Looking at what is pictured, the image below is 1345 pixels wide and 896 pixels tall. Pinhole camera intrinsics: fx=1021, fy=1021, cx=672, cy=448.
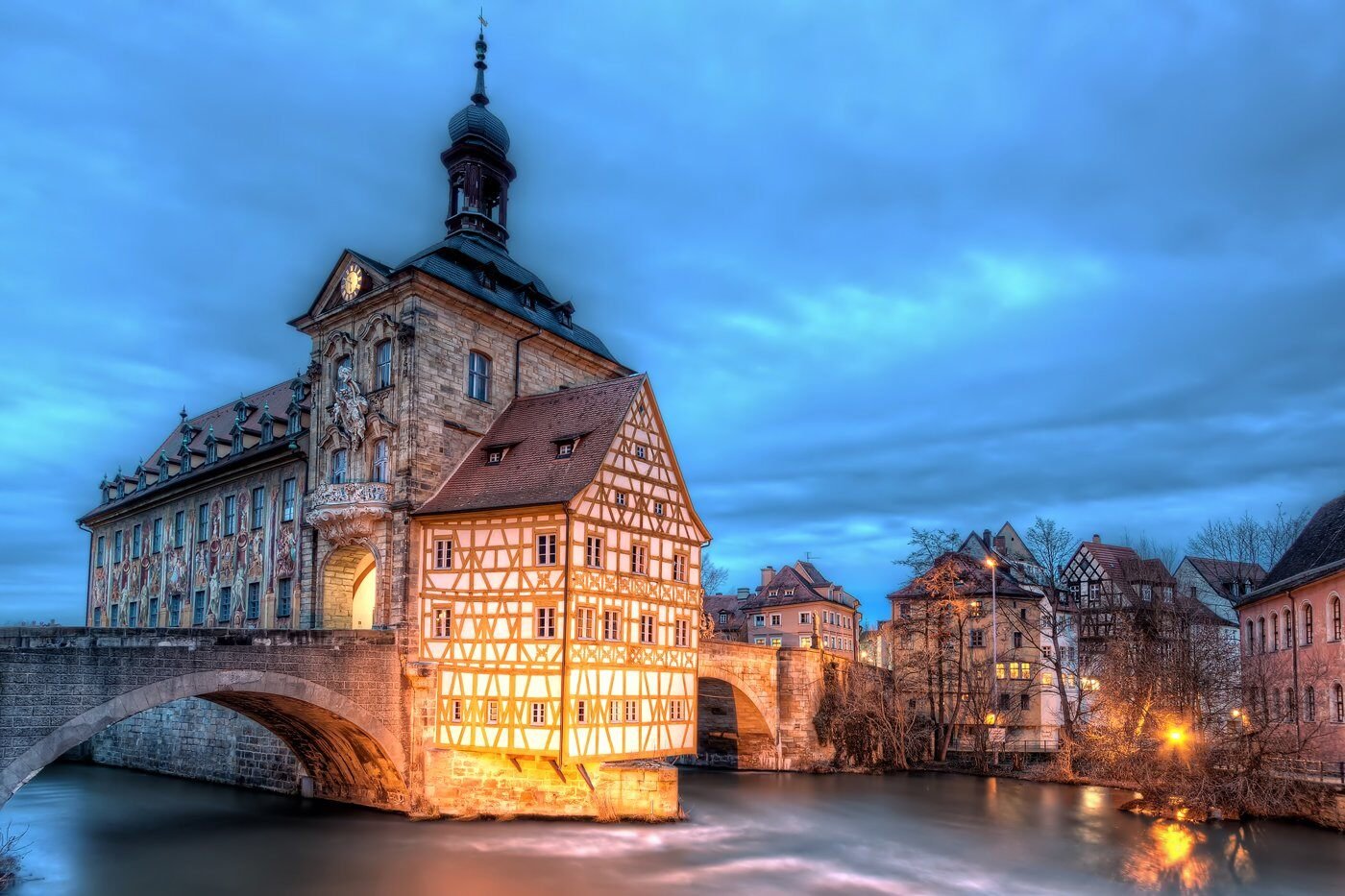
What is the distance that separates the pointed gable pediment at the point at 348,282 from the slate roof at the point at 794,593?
4450 cm

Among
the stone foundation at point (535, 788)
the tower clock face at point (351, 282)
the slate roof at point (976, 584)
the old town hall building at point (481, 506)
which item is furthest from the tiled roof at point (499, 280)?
the slate roof at point (976, 584)

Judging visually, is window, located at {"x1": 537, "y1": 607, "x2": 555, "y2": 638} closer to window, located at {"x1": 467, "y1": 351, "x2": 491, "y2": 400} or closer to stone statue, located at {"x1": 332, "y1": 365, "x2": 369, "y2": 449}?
window, located at {"x1": 467, "y1": 351, "x2": 491, "y2": 400}

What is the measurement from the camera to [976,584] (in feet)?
157

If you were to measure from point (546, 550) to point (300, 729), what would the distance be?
814 cm

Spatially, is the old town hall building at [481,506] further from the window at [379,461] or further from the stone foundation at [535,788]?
the stone foundation at [535,788]

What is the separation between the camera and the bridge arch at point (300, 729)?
18531 mm

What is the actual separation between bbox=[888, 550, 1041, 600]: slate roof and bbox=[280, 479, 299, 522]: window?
1022 inches

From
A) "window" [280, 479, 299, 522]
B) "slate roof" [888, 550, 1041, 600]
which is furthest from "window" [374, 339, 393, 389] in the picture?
"slate roof" [888, 550, 1041, 600]

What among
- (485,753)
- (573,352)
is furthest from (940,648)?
(485,753)

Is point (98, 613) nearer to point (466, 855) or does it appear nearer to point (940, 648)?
point (466, 855)

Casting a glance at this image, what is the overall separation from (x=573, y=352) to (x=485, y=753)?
40.7 ft

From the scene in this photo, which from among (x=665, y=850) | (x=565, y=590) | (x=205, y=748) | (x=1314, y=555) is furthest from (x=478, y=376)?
(x=1314, y=555)

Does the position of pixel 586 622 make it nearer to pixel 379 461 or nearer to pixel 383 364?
pixel 379 461

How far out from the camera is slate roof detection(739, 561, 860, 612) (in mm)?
67625
